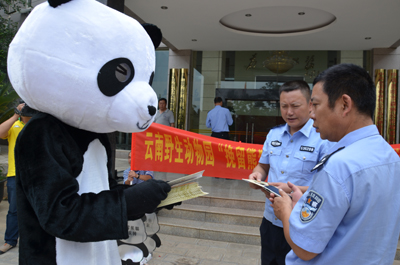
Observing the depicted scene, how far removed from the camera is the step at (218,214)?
440cm

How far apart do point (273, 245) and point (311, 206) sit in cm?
108

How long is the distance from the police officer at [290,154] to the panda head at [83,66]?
1.23m

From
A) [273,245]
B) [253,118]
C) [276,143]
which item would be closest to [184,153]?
[276,143]

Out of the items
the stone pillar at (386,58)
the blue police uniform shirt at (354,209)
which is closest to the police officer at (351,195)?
the blue police uniform shirt at (354,209)

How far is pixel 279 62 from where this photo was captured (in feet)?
34.2

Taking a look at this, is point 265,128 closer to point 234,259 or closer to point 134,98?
point 234,259

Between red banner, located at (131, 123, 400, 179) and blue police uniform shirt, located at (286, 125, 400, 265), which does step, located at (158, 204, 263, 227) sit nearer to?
red banner, located at (131, 123, 400, 179)

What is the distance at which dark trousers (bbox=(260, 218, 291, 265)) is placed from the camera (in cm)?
200

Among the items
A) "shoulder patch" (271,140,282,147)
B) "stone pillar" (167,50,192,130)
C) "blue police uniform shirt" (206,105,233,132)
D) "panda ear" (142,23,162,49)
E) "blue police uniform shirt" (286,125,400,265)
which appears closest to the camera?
"blue police uniform shirt" (286,125,400,265)

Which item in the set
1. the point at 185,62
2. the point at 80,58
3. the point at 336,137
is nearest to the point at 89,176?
the point at 80,58

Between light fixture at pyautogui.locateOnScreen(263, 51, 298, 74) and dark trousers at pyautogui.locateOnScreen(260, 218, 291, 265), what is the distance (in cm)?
913

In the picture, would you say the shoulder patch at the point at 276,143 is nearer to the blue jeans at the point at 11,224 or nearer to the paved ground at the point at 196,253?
the paved ground at the point at 196,253

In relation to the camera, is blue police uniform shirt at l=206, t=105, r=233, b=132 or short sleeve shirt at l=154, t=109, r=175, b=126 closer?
blue police uniform shirt at l=206, t=105, r=233, b=132

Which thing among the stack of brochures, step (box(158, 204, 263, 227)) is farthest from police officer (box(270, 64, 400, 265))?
step (box(158, 204, 263, 227))
